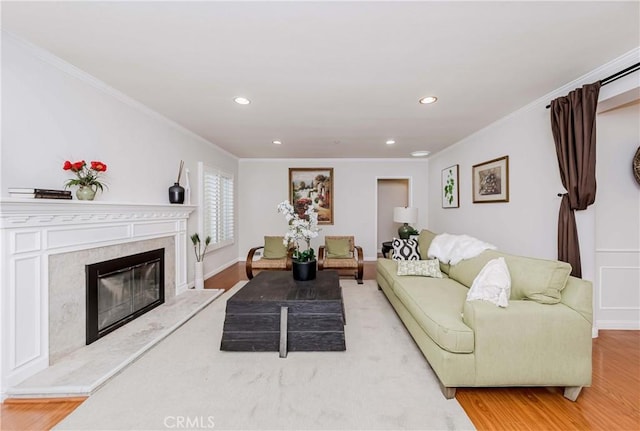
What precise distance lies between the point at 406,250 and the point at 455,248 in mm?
883

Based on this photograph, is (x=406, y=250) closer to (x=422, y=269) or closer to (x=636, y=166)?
(x=422, y=269)

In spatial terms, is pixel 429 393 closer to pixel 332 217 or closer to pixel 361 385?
pixel 361 385

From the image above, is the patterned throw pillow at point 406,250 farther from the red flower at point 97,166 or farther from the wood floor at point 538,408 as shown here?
the red flower at point 97,166

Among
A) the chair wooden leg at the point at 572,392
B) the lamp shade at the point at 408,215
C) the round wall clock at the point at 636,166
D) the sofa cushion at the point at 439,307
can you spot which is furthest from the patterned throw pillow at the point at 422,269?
the round wall clock at the point at 636,166

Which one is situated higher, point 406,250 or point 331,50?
point 331,50

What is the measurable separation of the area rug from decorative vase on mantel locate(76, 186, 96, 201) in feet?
4.93

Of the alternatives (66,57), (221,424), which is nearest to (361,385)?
(221,424)

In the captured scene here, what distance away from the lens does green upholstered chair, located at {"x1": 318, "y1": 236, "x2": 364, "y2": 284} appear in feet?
15.0

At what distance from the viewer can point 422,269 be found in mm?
3188

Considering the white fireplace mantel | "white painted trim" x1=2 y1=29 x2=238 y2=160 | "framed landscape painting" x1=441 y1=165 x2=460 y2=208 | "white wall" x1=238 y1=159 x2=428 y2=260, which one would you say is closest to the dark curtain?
"framed landscape painting" x1=441 y1=165 x2=460 y2=208

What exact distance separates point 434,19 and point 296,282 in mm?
2632

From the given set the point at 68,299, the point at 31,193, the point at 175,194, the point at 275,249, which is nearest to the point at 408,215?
the point at 275,249

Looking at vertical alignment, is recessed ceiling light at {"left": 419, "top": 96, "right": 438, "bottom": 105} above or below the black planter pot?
above

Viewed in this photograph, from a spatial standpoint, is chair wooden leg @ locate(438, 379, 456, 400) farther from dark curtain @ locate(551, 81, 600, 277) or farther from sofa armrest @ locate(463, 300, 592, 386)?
dark curtain @ locate(551, 81, 600, 277)
